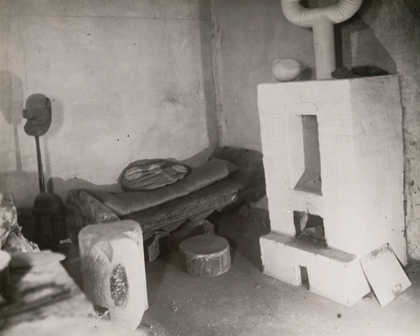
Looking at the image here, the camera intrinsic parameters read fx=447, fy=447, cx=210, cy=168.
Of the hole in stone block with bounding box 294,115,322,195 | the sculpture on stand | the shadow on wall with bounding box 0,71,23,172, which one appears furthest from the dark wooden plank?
the shadow on wall with bounding box 0,71,23,172

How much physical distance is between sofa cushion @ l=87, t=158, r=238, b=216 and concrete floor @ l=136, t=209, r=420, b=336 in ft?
2.64

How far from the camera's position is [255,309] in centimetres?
437

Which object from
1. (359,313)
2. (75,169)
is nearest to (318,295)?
(359,313)

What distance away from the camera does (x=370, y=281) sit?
4.31 metres

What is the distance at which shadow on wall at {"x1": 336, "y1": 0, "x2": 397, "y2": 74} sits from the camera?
467 cm

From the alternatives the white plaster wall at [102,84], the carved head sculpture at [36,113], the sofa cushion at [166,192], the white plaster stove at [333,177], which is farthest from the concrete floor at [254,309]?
the carved head sculpture at [36,113]

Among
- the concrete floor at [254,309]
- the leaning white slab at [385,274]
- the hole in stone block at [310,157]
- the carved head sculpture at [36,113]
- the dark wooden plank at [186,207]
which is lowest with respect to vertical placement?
the concrete floor at [254,309]

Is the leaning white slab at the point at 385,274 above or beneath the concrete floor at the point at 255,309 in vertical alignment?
above

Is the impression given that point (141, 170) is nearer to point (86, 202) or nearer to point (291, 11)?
point (86, 202)

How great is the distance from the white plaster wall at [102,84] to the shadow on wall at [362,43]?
271 centimetres

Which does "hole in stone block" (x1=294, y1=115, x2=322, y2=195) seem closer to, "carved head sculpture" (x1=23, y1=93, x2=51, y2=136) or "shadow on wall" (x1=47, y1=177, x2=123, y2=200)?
"shadow on wall" (x1=47, y1=177, x2=123, y2=200)

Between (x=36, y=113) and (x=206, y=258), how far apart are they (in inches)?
107

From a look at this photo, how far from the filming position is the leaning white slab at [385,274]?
170 inches

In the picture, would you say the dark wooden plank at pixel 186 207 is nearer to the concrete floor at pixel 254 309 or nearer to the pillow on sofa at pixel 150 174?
the pillow on sofa at pixel 150 174
